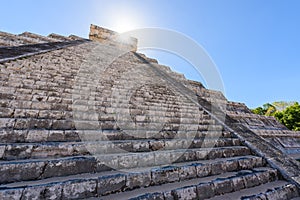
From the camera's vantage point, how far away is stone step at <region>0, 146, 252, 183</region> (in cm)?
143

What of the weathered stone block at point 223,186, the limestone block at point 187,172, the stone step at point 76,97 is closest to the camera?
the weathered stone block at point 223,186

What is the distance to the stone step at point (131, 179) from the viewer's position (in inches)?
51.0

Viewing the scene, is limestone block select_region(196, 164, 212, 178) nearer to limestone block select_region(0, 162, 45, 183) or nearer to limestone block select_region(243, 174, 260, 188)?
limestone block select_region(243, 174, 260, 188)

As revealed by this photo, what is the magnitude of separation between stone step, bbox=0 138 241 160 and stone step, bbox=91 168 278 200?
22.5 inches

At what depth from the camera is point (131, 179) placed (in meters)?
1.62

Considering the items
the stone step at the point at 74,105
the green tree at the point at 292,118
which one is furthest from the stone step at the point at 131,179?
the green tree at the point at 292,118

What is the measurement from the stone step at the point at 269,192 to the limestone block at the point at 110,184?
906mm

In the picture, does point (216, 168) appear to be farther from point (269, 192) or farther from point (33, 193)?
point (33, 193)

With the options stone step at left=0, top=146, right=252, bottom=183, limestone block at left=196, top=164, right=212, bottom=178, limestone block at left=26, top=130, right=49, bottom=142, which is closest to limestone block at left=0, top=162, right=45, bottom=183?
stone step at left=0, top=146, right=252, bottom=183

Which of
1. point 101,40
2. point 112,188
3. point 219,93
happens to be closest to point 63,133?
point 112,188

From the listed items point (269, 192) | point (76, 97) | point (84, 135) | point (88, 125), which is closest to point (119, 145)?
point (84, 135)

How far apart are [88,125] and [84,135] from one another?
25 centimetres

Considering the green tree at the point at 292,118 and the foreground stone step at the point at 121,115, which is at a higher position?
the green tree at the point at 292,118

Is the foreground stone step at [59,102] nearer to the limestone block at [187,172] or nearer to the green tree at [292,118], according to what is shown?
the limestone block at [187,172]
